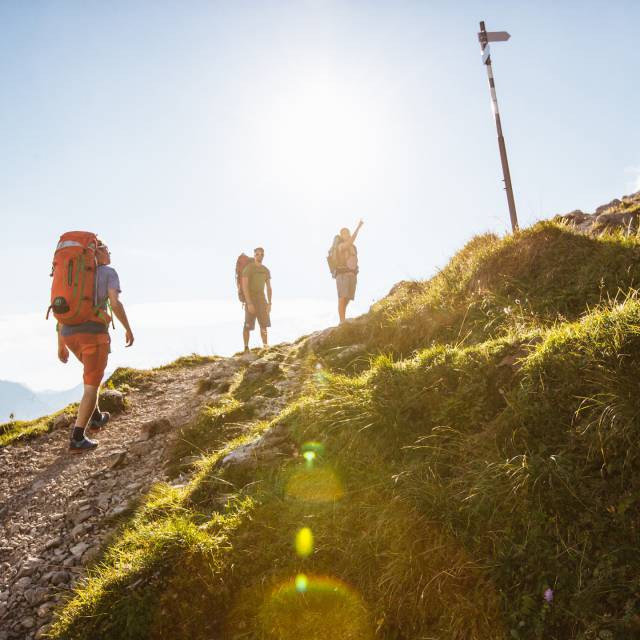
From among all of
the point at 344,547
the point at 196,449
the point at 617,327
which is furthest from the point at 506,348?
the point at 196,449

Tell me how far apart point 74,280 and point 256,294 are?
27.5 ft

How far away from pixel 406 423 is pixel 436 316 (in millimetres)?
3705

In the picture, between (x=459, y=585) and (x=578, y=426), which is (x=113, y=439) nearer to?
(x=459, y=585)

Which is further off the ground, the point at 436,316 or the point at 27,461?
the point at 436,316

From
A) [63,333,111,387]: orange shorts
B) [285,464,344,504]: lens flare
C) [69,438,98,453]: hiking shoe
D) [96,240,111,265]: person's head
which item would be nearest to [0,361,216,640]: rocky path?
[69,438,98,453]: hiking shoe

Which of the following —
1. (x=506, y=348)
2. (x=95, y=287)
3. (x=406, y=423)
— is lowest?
(x=406, y=423)

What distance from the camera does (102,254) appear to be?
24.8 feet

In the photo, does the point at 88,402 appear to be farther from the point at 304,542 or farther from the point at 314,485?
the point at 304,542

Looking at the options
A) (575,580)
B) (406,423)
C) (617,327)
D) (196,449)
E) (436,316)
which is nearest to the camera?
(575,580)

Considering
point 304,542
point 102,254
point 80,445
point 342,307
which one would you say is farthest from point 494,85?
point 80,445

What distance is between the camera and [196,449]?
6.99 meters

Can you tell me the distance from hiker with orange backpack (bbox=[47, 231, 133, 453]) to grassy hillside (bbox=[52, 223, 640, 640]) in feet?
10.8

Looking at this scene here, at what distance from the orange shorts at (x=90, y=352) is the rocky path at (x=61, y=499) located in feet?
→ 4.92

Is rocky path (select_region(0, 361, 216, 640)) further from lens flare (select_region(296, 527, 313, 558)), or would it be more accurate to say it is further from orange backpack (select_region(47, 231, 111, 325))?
orange backpack (select_region(47, 231, 111, 325))
